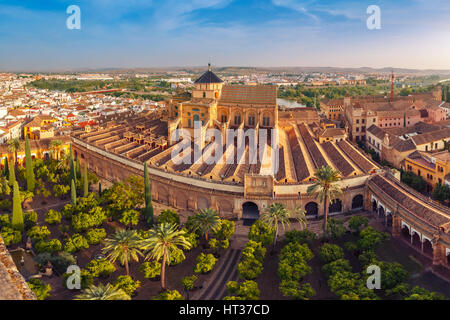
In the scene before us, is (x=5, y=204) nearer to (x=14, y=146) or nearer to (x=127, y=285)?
(x=14, y=146)

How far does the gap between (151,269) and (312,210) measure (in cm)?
2091

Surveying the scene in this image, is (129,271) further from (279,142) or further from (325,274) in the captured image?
(279,142)

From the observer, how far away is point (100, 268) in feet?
98.5

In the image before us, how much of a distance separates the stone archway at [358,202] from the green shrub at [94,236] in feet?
95.3

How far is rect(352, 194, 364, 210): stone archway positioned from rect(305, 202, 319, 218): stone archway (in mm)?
5065

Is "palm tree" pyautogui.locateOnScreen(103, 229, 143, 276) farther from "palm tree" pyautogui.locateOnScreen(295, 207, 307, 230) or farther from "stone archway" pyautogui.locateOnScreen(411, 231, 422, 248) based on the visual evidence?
"stone archway" pyautogui.locateOnScreen(411, 231, 422, 248)

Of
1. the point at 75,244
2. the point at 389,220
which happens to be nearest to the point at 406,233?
the point at 389,220

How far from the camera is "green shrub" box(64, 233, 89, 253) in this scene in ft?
112

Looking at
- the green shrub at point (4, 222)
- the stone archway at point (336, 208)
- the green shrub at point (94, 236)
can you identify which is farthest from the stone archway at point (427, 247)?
the green shrub at point (4, 222)

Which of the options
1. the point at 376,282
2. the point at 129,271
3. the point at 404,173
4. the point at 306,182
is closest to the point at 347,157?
the point at 404,173

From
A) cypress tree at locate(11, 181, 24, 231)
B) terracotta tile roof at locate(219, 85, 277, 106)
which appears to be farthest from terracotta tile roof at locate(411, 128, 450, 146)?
cypress tree at locate(11, 181, 24, 231)

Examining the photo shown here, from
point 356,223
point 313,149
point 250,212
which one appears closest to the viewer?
point 356,223

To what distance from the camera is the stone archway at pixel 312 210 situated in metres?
42.8

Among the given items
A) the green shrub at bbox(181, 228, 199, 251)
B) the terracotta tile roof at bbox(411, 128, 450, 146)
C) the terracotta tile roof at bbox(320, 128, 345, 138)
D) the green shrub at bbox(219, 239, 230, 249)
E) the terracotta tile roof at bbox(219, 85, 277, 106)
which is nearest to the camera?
the green shrub at bbox(181, 228, 199, 251)
